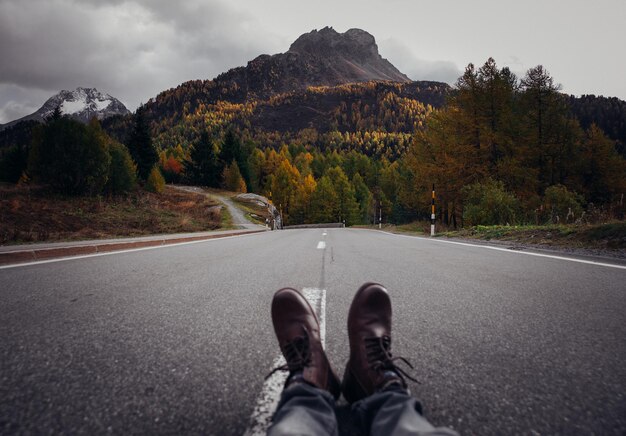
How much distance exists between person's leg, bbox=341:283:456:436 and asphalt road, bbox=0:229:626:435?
15 cm

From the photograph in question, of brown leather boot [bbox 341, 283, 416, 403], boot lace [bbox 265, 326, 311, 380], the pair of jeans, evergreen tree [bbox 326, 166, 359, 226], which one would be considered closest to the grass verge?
boot lace [bbox 265, 326, 311, 380]

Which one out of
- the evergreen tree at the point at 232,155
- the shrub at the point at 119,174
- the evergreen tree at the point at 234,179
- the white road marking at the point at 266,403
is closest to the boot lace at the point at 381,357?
the white road marking at the point at 266,403

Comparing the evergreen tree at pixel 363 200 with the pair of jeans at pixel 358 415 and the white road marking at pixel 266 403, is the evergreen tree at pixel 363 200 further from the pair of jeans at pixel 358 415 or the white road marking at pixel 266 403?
the pair of jeans at pixel 358 415

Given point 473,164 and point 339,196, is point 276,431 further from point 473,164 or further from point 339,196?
point 339,196

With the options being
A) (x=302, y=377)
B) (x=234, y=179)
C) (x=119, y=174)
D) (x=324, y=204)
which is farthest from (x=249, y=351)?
(x=324, y=204)

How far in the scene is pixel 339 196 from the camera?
6019cm

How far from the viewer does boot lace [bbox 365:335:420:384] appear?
1438mm

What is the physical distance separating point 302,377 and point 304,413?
0.23m

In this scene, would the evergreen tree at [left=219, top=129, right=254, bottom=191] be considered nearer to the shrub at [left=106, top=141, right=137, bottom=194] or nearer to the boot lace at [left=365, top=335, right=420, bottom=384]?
the shrub at [left=106, top=141, right=137, bottom=194]

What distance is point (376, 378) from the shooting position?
142 cm

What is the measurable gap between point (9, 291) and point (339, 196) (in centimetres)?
5797

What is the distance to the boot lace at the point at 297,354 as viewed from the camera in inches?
56.4

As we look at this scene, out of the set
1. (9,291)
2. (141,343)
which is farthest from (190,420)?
(9,291)

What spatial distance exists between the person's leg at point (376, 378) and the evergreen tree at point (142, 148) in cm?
5043
